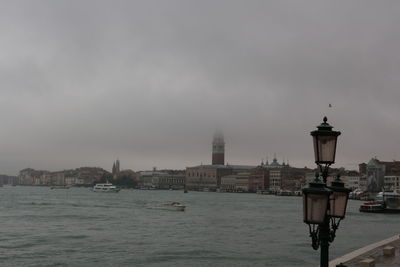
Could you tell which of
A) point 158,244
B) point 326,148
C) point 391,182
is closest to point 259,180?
point 391,182

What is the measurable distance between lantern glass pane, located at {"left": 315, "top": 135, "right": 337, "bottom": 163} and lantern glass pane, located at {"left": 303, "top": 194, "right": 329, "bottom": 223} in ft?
1.89

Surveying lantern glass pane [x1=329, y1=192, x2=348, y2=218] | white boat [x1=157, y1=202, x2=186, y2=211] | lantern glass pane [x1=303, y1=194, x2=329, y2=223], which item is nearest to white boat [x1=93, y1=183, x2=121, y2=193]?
white boat [x1=157, y1=202, x2=186, y2=211]

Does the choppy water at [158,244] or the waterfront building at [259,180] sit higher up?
the waterfront building at [259,180]

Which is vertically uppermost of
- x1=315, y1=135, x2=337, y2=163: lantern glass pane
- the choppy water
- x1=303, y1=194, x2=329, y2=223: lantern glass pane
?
x1=315, y1=135, x2=337, y2=163: lantern glass pane

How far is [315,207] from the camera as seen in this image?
17.5 feet

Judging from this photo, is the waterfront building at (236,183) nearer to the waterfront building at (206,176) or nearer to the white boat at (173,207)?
the waterfront building at (206,176)

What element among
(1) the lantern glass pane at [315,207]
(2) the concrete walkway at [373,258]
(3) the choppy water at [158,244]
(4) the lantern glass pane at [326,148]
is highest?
(4) the lantern glass pane at [326,148]

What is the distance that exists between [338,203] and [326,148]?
2.73 feet

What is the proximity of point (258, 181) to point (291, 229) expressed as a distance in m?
137

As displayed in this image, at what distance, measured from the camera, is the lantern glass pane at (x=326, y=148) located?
5734 mm

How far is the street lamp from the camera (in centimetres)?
534

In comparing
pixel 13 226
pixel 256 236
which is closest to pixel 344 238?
pixel 256 236

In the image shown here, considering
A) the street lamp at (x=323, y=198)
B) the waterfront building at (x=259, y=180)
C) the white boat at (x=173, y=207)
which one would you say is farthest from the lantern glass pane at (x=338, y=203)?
the waterfront building at (x=259, y=180)

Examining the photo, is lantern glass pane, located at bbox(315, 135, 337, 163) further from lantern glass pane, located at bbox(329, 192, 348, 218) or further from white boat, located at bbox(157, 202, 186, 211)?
white boat, located at bbox(157, 202, 186, 211)
